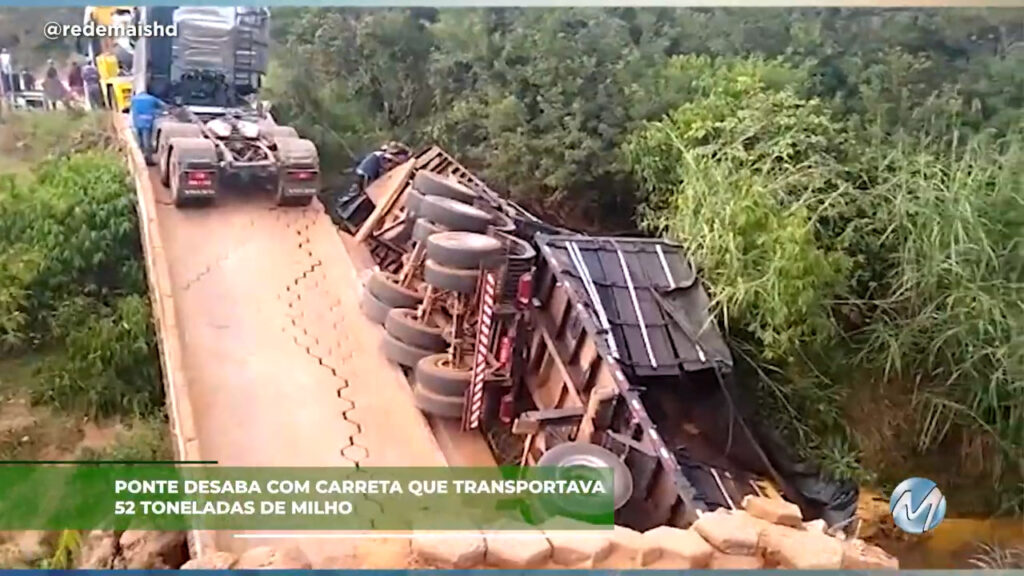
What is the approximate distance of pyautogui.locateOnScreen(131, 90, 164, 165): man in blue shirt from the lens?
182 cm

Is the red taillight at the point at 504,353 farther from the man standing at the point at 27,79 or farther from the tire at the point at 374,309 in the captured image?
the man standing at the point at 27,79

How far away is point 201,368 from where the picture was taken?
5.92ft

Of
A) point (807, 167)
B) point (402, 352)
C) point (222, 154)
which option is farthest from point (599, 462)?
point (222, 154)

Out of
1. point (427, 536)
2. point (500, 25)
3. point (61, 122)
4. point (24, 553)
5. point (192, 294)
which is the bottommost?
point (24, 553)

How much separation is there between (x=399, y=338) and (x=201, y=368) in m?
0.34

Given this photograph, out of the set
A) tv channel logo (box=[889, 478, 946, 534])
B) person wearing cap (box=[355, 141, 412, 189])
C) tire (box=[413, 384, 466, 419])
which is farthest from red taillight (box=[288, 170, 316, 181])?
tv channel logo (box=[889, 478, 946, 534])

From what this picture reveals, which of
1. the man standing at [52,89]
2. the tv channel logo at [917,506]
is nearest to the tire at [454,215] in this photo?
the man standing at [52,89]

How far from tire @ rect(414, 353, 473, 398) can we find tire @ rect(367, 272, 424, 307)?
11 cm

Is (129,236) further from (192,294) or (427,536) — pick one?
(427,536)

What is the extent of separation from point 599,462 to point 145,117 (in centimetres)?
98

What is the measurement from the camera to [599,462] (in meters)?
1.78

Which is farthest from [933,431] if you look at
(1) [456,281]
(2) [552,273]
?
(1) [456,281]

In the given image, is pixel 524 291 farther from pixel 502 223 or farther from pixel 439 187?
pixel 439 187

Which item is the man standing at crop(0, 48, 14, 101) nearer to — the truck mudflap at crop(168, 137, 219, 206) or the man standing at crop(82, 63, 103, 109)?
the man standing at crop(82, 63, 103, 109)
